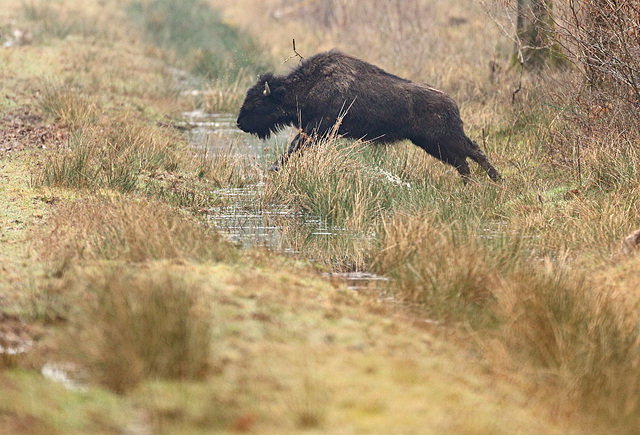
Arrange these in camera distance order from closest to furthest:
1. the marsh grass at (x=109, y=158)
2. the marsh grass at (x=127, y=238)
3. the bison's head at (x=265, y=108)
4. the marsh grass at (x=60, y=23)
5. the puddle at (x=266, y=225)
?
the marsh grass at (x=127, y=238), the puddle at (x=266, y=225), the marsh grass at (x=109, y=158), the bison's head at (x=265, y=108), the marsh grass at (x=60, y=23)

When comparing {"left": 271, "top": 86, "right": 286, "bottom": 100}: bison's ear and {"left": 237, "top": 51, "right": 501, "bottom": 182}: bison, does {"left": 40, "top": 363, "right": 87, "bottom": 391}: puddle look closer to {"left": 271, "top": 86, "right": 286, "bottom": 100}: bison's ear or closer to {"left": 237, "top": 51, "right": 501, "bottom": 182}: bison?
{"left": 237, "top": 51, "right": 501, "bottom": 182}: bison

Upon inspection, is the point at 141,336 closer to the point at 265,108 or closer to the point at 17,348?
the point at 17,348

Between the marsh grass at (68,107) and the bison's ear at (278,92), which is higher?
the bison's ear at (278,92)

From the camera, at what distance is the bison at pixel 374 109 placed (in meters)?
9.73

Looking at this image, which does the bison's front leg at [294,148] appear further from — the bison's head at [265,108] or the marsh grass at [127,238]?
the marsh grass at [127,238]

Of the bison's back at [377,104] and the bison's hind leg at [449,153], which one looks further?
the bison's hind leg at [449,153]

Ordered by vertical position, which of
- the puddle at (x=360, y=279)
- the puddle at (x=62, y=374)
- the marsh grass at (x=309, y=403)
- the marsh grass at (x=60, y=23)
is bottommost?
the puddle at (x=62, y=374)

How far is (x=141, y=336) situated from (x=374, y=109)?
240 inches

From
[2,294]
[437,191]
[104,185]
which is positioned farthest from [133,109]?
[2,294]

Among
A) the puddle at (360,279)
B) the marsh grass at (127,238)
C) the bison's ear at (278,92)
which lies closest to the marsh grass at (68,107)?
the bison's ear at (278,92)

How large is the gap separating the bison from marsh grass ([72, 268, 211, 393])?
5126mm

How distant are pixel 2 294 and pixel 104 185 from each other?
4.42 metres

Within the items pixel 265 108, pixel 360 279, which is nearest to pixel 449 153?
pixel 265 108

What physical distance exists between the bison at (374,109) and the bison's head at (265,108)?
0.25 metres
